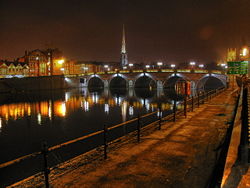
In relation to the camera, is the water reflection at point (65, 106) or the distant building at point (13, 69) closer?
the water reflection at point (65, 106)

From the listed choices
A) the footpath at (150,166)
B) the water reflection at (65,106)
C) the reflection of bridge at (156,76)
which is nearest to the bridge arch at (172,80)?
the reflection of bridge at (156,76)

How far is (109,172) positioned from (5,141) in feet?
52.4

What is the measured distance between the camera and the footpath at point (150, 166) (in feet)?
20.5

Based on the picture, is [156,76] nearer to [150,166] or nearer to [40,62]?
[40,62]

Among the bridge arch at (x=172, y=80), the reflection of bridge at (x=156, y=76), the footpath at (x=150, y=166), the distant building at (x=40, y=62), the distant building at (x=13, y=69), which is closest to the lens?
the footpath at (x=150, y=166)

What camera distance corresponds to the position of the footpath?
625 centimetres

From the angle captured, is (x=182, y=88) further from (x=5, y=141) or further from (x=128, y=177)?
(x=5, y=141)

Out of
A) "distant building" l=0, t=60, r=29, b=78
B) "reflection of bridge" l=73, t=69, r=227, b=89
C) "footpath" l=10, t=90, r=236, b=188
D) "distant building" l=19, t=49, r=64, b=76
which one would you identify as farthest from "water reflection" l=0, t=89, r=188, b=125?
"distant building" l=19, t=49, r=64, b=76

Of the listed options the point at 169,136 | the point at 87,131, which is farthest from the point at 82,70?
the point at 169,136

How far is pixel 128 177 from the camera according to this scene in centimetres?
646

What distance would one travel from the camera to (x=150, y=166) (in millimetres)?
7195

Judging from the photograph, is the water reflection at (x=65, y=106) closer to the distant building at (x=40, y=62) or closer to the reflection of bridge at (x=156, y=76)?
the reflection of bridge at (x=156, y=76)

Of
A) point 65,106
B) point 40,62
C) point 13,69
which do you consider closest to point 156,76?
point 65,106

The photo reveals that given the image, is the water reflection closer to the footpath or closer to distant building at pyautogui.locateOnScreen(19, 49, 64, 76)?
the footpath
